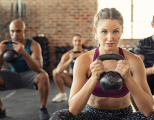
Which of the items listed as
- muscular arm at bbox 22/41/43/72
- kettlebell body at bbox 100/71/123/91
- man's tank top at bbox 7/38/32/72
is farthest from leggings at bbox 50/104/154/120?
man's tank top at bbox 7/38/32/72

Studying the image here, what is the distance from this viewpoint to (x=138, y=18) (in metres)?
5.50

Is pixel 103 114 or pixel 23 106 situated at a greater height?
pixel 103 114

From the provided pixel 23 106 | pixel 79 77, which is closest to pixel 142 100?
pixel 79 77

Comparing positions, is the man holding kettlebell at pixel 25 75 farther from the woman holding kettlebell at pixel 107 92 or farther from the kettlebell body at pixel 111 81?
the kettlebell body at pixel 111 81

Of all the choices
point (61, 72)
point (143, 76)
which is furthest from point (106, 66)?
point (61, 72)

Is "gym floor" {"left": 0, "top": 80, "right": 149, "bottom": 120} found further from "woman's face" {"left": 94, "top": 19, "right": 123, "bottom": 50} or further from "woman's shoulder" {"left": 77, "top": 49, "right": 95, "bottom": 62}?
"woman's face" {"left": 94, "top": 19, "right": 123, "bottom": 50}

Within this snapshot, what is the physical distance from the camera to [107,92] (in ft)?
3.97

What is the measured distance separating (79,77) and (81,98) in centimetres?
15

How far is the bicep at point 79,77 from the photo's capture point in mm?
1160

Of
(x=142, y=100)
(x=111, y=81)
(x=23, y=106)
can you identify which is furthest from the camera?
(x=23, y=106)

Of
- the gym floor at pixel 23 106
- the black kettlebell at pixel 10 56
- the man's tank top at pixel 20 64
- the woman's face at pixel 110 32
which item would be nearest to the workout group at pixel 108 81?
the woman's face at pixel 110 32

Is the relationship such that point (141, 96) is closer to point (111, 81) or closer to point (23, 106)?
point (111, 81)

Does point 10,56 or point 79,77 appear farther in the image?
point 10,56

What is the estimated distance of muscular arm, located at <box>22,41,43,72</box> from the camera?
7.05 feet
